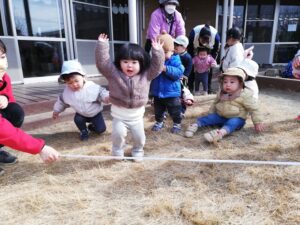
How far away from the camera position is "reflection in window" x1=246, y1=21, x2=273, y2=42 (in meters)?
10.4

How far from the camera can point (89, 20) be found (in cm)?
705

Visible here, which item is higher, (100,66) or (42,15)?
(42,15)

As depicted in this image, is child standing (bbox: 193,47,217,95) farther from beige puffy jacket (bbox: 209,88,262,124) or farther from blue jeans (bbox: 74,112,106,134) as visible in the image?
blue jeans (bbox: 74,112,106,134)

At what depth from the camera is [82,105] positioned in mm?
2701

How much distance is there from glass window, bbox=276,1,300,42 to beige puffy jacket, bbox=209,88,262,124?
361 inches

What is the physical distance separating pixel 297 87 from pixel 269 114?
2046mm

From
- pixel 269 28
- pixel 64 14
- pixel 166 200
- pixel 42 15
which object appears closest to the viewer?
pixel 166 200

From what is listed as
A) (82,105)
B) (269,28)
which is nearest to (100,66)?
(82,105)

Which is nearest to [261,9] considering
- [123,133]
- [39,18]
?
[39,18]

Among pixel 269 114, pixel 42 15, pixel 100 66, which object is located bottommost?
pixel 269 114

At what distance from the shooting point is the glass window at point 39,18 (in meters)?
5.38

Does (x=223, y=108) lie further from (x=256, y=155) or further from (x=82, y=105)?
(x=82, y=105)

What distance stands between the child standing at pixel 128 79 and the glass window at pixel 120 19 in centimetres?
625

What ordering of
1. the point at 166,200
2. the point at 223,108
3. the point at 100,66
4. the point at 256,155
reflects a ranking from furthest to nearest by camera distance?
the point at 223,108 < the point at 256,155 < the point at 100,66 < the point at 166,200
